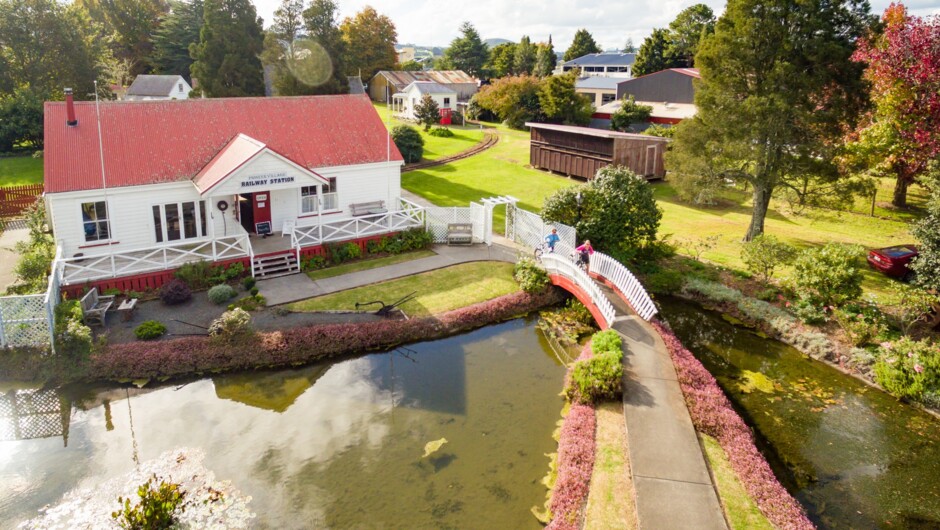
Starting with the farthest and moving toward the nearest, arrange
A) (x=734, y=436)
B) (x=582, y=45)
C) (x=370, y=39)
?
(x=582, y=45) → (x=370, y=39) → (x=734, y=436)

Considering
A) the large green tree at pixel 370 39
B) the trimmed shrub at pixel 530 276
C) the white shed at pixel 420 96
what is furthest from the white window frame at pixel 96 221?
the large green tree at pixel 370 39

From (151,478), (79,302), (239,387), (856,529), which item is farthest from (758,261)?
(79,302)

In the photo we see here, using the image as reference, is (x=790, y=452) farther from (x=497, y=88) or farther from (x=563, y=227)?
(x=497, y=88)

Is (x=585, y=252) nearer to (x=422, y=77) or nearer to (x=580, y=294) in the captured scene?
(x=580, y=294)

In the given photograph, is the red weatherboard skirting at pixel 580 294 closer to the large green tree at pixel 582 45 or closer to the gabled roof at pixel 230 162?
the gabled roof at pixel 230 162

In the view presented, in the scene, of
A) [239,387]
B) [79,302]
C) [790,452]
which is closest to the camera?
[790,452]

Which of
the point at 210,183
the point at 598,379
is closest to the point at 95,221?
the point at 210,183

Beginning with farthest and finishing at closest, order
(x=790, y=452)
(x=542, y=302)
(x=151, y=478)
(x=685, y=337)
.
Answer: (x=542, y=302)
(x=685, y=337)
(x=790, y=452)
(x=151, y=478)
